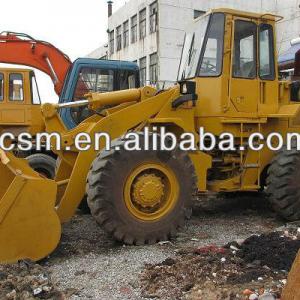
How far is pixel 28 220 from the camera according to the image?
4.78 meters

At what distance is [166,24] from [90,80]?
2458cm

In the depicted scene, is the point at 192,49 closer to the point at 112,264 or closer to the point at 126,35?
the point at 112,264

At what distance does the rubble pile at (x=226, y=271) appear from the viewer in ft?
13.1

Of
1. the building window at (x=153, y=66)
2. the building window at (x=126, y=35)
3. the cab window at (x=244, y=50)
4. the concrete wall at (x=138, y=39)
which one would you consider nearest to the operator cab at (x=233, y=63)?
the cab window at (x=244, y=50)

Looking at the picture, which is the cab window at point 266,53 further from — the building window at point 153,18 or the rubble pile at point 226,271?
the building window at point 153,18

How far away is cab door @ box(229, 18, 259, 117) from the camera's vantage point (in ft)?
21.7

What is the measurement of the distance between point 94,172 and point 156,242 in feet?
3.54

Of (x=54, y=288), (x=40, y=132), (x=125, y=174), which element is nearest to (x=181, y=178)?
(x=125, y=174)

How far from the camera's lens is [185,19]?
33812mm

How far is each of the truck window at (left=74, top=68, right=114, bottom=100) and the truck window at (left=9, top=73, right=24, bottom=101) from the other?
1059mm

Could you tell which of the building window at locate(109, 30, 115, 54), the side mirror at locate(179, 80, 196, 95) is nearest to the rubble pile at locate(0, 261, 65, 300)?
the side mirror at locate(179, 80, 196, 95)

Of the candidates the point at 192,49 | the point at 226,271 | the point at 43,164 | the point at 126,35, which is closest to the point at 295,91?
the point at 192,49

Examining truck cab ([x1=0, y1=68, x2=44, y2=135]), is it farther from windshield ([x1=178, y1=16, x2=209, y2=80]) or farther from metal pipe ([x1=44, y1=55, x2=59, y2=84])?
windshield ([x1=178, y1=16, x2=209, y2=80])

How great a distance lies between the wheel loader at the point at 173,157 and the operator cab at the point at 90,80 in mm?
2802
